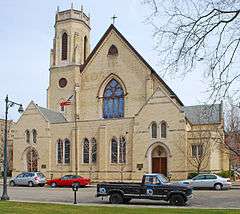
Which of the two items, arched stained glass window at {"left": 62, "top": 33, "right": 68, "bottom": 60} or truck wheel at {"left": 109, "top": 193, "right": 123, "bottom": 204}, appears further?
arched stained glass window at {"left": 62, "top": 33, "right": 68, "bottom": 60}

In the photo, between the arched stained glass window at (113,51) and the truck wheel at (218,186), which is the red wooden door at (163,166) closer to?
the truck wheel at (218,186)

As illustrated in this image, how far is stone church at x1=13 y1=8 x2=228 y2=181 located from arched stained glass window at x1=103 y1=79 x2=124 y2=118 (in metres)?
0.13

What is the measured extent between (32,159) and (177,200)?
125 ft

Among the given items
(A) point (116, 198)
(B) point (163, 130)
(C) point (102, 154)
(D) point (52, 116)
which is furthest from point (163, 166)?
(A) point (116, 198)

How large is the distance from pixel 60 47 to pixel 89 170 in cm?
1957

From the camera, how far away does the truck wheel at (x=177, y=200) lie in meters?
25.4

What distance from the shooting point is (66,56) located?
6638cm

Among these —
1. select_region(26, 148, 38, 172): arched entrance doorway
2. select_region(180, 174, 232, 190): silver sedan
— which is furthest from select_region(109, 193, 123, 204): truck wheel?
select_region(26, 148, 38, 172): arched entrance doorway

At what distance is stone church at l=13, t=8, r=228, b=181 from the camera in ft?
171

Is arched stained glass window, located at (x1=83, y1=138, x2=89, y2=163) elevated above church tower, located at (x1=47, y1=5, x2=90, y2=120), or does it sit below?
below

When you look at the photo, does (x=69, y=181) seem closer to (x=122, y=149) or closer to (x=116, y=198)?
(x=122, y=149)

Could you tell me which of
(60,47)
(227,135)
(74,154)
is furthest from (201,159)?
(60,47)

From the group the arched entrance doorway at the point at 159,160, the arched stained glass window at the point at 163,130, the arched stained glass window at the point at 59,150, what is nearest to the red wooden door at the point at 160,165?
the arched entrance doorway at the point at 159,160

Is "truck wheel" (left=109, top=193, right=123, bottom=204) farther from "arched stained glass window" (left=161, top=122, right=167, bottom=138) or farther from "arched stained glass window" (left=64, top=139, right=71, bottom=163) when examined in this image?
"arched stained glass window" (left=64, top=139, right=71, bottom=163)
